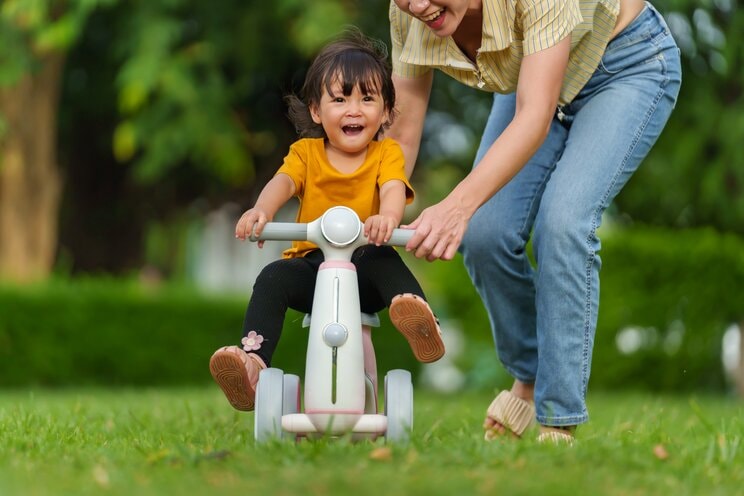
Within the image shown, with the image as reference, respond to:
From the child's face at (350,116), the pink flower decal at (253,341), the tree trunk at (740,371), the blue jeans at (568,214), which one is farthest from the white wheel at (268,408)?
the tree trunk at (740,371)

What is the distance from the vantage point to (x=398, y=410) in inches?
131

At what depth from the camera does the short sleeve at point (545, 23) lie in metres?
3.43

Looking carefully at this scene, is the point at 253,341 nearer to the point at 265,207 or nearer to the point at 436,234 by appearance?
the point at 265,207

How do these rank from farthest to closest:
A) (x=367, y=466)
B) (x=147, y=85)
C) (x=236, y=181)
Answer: (x=236, y=181) → (x=147, y=85) → (x=367, y=466)

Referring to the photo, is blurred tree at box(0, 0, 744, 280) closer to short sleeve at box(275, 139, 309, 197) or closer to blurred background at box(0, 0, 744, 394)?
blurred background at box(0, 0, 744, 394)

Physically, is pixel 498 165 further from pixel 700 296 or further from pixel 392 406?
pixel 700 296

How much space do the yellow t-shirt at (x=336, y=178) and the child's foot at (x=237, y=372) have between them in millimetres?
504

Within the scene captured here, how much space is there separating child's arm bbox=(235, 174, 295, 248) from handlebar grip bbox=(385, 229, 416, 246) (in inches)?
15.9

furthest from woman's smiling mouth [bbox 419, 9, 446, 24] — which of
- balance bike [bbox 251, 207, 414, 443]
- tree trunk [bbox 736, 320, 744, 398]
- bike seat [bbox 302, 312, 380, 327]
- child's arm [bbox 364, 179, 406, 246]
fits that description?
tree trunk [bbox 736, 320, 744, 398]

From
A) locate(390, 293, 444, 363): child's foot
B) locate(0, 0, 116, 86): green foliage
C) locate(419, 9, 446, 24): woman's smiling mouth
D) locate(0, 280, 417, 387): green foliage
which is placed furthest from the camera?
locate(0, 280, 417, 387): green foliage

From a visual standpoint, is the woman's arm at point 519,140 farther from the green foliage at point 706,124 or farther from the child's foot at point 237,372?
the green foliage at point 706,124

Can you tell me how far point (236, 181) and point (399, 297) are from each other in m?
8.66

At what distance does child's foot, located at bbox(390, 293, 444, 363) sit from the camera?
126 inches

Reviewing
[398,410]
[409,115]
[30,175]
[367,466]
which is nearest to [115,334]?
[30,175]
